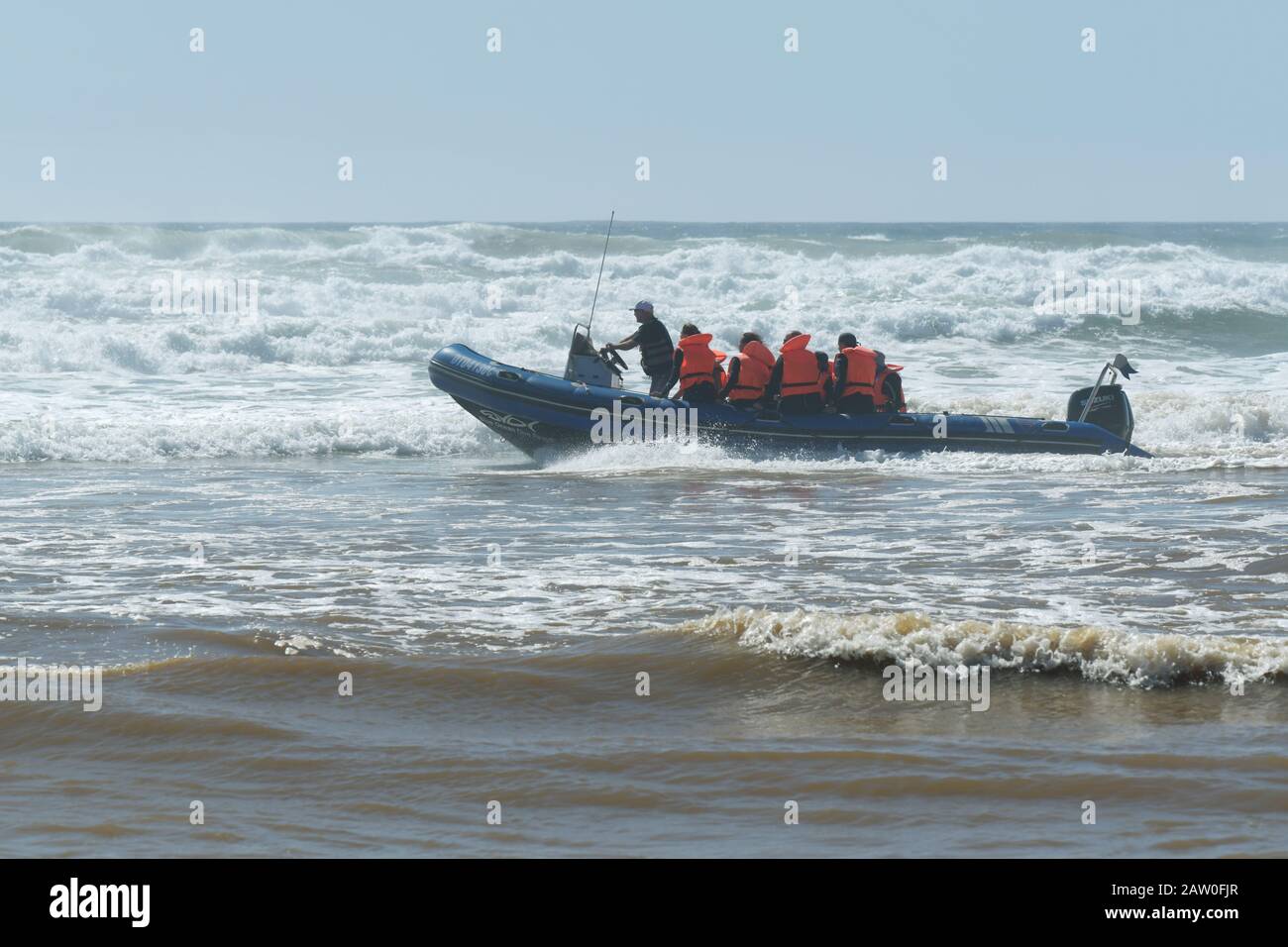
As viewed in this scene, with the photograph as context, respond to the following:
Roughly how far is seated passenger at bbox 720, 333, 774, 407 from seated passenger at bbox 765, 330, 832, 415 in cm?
9

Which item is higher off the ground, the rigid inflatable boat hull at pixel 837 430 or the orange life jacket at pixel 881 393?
the orange life jacket at pixel 881 393

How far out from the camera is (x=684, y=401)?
43.9 ft

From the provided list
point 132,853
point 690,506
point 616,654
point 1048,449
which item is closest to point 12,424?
point 690,506

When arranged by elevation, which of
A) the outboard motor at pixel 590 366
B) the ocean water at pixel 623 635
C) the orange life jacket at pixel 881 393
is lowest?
the ocean water at pixel 623 635

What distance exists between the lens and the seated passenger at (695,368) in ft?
43.5

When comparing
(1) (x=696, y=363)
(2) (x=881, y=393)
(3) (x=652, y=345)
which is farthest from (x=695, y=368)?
(2) (x=881, y=393)

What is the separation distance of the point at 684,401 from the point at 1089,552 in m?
5.68

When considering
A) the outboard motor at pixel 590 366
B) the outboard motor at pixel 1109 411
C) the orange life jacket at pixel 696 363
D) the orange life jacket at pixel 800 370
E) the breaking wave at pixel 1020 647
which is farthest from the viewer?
the outboard motor at pixel 590 366

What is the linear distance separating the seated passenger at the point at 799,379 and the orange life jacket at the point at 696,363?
1.82 ft

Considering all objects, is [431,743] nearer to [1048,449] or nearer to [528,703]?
[528,703]

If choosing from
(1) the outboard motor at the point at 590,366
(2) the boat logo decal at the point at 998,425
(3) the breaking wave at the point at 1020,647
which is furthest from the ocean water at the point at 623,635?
(1) the outboard motor at the point at 590,366

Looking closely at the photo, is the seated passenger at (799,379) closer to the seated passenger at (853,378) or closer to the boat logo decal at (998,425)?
the seated passenger at (853,378)

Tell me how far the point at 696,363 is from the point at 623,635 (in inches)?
283

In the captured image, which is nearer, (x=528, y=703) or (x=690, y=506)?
(x=528, y=703)
